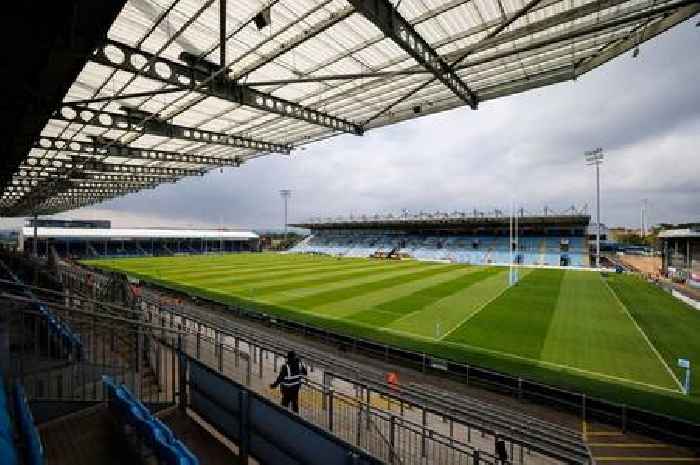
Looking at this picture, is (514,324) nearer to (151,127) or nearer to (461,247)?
(151,127)

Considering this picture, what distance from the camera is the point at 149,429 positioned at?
4.62 metres

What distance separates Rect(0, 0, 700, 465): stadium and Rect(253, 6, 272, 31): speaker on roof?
0.13 ft

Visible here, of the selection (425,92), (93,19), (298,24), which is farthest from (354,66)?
(93,19)

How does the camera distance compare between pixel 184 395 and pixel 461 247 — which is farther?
pixel 461 247

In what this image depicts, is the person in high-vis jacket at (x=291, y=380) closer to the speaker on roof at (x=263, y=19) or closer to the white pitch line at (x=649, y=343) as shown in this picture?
the speaker on roof at (x=263, y=19)

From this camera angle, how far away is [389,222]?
245 feet

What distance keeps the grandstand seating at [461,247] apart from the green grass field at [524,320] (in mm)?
19200

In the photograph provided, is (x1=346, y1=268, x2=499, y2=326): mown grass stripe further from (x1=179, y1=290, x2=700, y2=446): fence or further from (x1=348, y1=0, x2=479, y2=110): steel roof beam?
(x1=348, y1=0, x2=479, y2=110): steel roof beam

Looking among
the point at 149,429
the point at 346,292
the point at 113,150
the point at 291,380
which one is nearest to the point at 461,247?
the point at 346,292

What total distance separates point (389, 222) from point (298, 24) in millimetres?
66842

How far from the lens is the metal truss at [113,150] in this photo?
17.4m

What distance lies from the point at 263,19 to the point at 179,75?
3.33 meters

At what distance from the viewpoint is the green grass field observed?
492 inches

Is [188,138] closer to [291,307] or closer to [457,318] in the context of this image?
[291,307]
